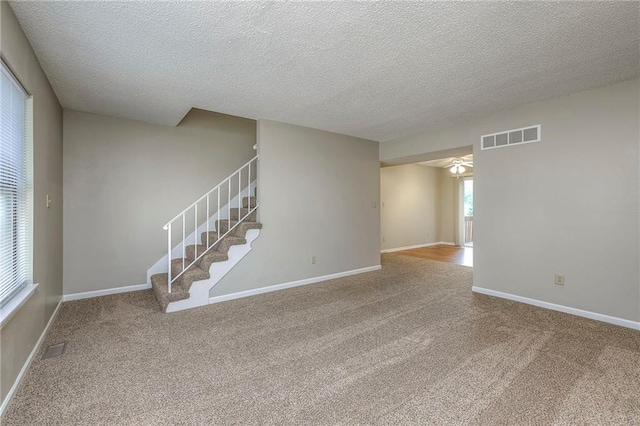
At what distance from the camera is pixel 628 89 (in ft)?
9.32

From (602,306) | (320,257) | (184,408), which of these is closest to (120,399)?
(184,408)

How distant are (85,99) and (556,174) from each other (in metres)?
5.52

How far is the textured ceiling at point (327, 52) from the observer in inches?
72.6

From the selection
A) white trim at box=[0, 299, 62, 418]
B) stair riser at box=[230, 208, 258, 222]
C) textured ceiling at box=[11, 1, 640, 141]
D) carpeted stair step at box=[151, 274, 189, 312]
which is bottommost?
white trim at box=[0, 299, 62, 418]

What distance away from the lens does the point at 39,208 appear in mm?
2486

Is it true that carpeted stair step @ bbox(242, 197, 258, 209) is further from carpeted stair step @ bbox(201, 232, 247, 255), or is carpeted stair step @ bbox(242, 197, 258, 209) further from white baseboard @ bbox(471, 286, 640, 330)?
white baseboard @ bbox(471, 286, 640, 330)

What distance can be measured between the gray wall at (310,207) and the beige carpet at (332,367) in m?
0.85

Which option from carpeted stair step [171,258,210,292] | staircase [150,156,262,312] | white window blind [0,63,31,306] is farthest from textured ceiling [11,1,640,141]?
carpeted stair step [171,258,210,292]

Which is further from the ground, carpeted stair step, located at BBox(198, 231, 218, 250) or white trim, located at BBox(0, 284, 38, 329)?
carpeted stair step, located at BBox(198, 231, 218, 250)

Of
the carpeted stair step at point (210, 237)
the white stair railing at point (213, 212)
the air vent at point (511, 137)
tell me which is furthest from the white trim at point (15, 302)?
the air vent at point (511, 137)

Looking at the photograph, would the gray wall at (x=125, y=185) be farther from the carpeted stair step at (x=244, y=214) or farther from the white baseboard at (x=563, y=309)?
the white baseboard at (x=563, y=309)

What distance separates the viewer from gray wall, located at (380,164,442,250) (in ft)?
24.9

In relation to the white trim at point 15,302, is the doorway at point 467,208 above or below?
above

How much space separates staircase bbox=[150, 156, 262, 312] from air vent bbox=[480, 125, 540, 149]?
3.32 meters
